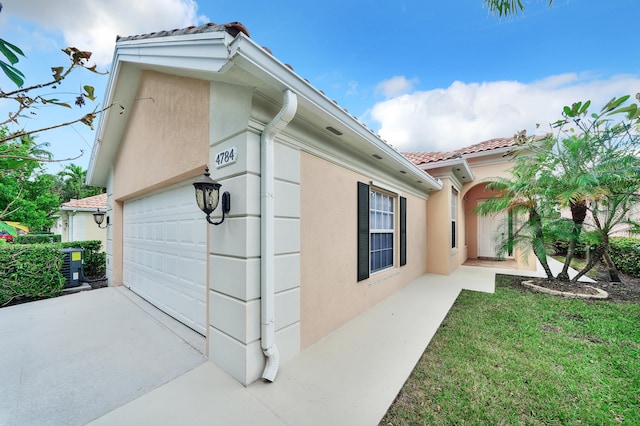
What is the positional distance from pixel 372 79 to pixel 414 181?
3606 millimetres

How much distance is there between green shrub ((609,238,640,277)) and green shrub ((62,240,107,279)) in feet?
57.2

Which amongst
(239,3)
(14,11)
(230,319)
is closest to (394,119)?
(239,3)

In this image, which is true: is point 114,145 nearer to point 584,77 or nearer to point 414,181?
point 414,181

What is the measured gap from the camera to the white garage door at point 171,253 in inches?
148

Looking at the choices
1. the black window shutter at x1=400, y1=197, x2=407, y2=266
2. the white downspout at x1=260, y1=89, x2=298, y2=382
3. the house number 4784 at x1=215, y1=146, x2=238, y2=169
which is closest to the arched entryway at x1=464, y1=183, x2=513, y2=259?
the black window shutter at x1=400, y1=197, x2=407, y2=266

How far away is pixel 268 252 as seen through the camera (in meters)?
2.63

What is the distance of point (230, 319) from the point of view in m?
2.71

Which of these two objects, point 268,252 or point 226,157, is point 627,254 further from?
point 226,157

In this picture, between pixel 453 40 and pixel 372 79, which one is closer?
pixel 453 40

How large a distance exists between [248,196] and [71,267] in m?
7.61

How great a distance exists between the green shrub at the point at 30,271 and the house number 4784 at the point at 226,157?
6.39 m

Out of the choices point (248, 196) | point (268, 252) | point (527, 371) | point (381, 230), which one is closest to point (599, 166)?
point (381, 230)

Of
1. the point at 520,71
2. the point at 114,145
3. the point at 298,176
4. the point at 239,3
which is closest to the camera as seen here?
the point at 298,176

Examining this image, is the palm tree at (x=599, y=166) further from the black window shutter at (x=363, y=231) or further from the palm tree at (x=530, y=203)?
the black window shutter at (x=363, y=231)
